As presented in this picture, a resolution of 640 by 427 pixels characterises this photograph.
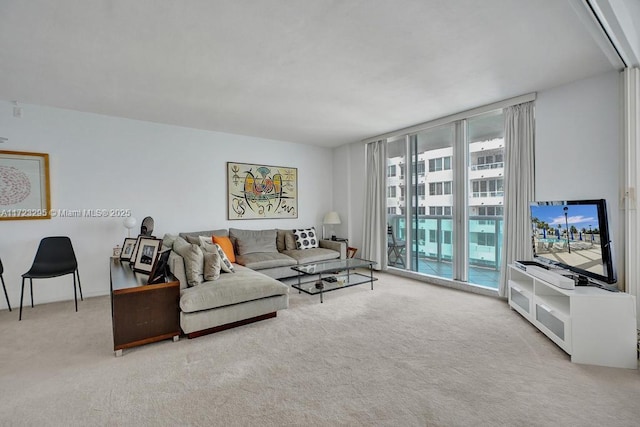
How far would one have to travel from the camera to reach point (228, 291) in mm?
2967

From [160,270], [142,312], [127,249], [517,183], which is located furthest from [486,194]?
[127,249]

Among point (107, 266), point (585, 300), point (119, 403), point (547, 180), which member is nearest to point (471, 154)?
point (547, 180)

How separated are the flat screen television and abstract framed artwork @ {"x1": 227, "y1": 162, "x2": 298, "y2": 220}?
4.08 meters

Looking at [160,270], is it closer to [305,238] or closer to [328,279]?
[328,279]

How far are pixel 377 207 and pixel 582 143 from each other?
3091 mm

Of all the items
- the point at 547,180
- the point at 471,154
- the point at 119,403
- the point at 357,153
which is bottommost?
the point at 119,403

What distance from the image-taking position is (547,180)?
3.46m

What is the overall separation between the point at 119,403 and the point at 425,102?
425 cm

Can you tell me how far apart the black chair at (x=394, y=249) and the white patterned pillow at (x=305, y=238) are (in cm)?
142

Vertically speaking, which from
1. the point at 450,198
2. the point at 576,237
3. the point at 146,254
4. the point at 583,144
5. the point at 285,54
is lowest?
the point at 146,254

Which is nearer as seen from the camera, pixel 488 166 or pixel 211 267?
pixel 211 267

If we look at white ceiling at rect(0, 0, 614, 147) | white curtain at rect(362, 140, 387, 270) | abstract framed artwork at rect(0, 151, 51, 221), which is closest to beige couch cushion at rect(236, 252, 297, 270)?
white curtain at rect(362, 140, 387, 270)

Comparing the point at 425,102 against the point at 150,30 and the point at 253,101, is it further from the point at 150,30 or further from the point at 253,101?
the point at 150,30

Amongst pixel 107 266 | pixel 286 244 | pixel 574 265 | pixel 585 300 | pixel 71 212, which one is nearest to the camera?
pixel 585 300
